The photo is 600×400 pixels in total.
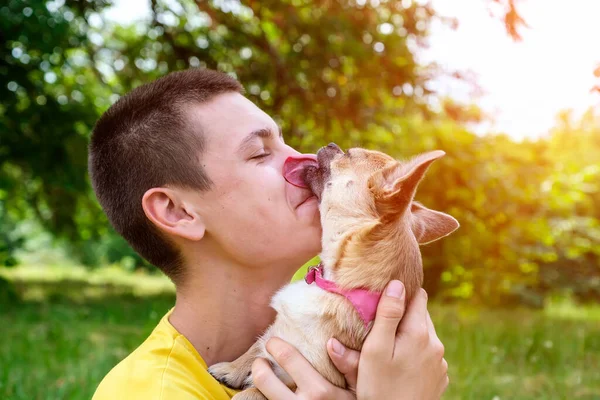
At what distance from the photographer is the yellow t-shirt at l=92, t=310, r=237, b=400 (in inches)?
82.4

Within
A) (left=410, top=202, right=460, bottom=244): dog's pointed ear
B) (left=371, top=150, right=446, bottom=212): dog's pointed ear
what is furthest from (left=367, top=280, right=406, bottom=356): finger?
(left=410, top=202, right=460, bottom=244): dog's pointed ear

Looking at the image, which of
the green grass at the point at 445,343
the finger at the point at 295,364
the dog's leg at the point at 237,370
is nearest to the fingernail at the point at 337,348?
the finger at the point at 295,364

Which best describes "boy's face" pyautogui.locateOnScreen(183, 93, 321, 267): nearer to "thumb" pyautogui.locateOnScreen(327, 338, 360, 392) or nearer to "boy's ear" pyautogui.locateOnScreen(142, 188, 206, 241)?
"boy's ear" pyautogui.locateOnScreen(142, 188, 206, 241)

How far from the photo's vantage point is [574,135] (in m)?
12.8

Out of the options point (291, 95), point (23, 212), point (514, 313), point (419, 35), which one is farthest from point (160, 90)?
point (23, 212)

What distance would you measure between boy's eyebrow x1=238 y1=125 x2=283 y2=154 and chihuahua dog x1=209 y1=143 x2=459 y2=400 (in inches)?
6.7

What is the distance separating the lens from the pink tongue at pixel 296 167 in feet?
8.36

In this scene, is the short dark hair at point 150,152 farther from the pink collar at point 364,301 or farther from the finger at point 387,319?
the finger at point 387,319

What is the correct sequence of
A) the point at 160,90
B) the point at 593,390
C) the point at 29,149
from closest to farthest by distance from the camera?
the point at 160,90, the point at 593,390, the point at 29,149

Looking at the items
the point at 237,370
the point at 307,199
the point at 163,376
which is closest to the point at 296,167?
the point at 307,199

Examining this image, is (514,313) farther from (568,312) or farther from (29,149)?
(29,149)

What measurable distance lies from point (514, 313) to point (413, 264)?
735 cm

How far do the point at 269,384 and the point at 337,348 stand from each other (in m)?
0.27

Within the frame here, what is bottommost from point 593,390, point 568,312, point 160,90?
point 568,312
